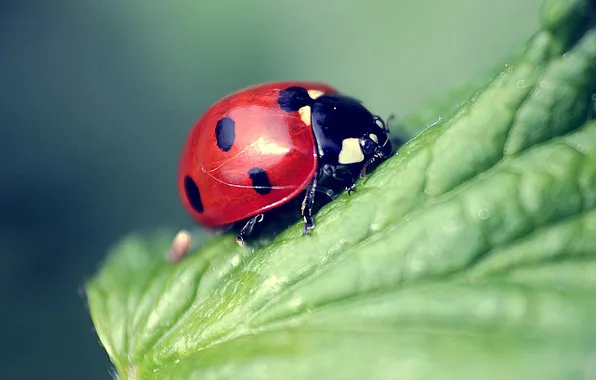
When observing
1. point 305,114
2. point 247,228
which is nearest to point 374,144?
point 305,114

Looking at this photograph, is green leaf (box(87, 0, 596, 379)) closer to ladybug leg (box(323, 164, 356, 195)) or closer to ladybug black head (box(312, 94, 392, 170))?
ladybug leg (box(323, 164, 356, 195))

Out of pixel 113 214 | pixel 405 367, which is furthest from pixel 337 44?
pixel 405 367

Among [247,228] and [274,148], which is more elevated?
[274,148]

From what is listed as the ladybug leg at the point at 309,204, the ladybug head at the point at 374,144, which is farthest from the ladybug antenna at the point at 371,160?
the ladybug leg at the point at 309,204

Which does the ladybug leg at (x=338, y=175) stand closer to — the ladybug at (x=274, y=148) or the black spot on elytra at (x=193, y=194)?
the ladybug at (x=274, y=148)

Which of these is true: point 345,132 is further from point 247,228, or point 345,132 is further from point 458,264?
point 458,264

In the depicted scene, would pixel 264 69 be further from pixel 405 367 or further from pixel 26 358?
pixel 405 367
